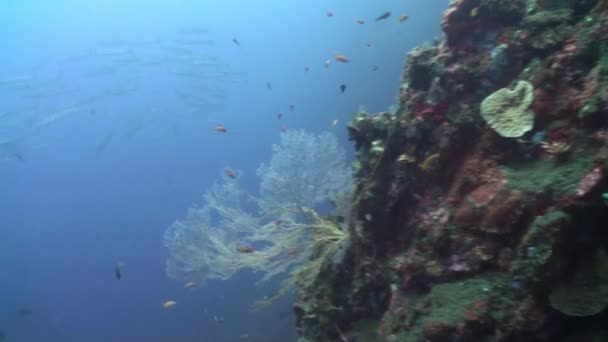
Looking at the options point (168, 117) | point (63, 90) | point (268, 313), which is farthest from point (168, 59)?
point (168, 117)

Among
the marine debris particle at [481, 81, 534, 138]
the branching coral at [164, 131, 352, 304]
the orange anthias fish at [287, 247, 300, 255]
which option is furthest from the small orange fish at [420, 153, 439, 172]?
the orange anthias fish at [287, 247, 300, 255]

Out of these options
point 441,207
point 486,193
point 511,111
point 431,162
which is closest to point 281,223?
point 431,162

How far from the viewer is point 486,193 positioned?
12.7 ft

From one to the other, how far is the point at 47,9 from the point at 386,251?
71277 millimetres

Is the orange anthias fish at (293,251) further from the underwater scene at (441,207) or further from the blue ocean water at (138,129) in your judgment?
the blue ocean water at (138,129)

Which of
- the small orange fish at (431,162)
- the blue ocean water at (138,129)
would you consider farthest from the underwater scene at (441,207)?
the blue ocean water at (138,129)

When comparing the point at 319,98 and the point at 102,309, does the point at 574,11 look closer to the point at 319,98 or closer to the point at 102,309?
the point at 102,309

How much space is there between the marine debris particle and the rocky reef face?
12mm

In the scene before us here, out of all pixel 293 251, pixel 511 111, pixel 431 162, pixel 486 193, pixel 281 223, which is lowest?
pixel 486 193

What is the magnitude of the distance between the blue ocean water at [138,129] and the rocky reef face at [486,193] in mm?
13746

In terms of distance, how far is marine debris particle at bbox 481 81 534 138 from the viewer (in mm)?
4008

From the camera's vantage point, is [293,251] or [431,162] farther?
[293,251]

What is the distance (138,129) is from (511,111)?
120 ft

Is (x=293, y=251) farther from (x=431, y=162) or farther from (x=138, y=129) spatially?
(x=138, y=129)
